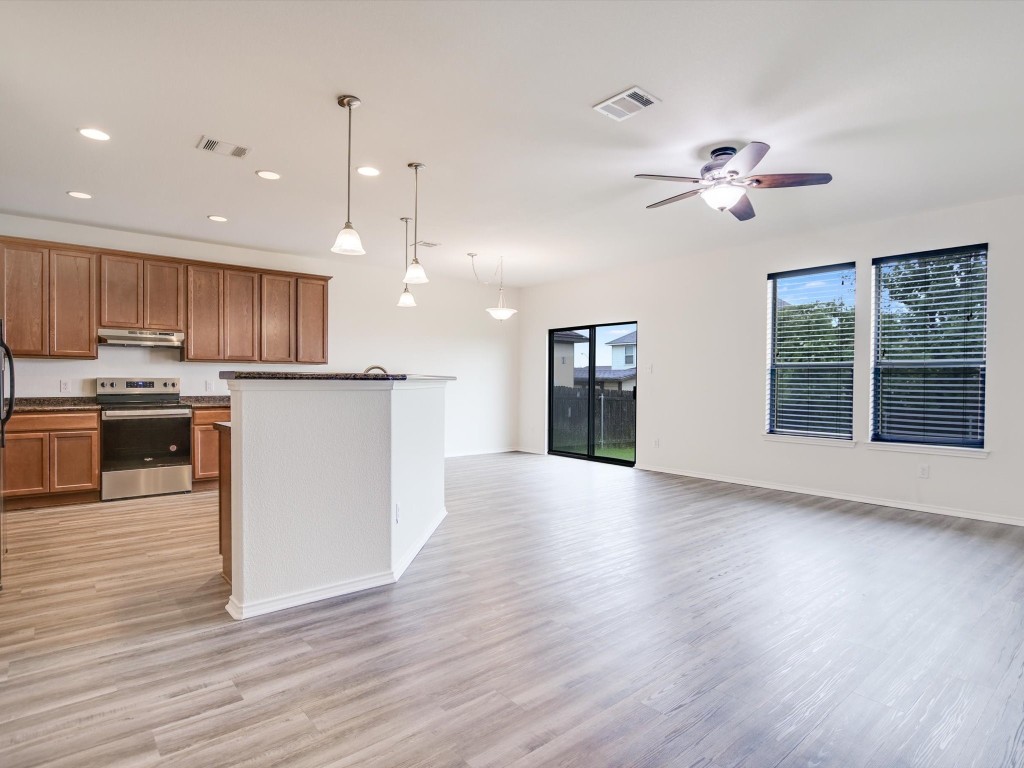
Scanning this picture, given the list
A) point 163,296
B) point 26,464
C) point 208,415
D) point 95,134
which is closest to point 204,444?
point 208,415

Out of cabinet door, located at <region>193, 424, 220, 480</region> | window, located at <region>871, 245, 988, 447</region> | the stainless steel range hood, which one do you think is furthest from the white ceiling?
cabinet door, located at <region>193, 424, 220, 480</region>

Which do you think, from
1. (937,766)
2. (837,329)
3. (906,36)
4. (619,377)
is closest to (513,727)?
(937,766)

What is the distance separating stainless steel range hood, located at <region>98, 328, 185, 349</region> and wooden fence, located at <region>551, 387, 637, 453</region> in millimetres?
5212

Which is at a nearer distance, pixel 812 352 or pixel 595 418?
pixel 812 352

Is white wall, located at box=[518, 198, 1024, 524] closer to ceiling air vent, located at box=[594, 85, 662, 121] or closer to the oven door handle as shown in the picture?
ceiling air vent, located at box=[594, 85, 662, 121]

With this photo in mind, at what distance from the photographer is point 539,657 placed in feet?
7.45

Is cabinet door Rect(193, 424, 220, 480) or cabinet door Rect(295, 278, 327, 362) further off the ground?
cabinet door Rect(295, 278, 327, 362)

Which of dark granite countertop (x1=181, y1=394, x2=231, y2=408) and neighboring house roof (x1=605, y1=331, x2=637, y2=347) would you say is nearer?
dark granite countertop (x1=181, y1=394, x2=231, y2=408)

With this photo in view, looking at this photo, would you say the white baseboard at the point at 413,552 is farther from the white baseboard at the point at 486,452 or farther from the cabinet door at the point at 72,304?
the cabinet door at the point at 72,304

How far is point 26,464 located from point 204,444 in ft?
4.57

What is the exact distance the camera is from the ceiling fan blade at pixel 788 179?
3242mm

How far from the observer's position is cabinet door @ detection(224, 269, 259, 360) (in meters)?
5.98

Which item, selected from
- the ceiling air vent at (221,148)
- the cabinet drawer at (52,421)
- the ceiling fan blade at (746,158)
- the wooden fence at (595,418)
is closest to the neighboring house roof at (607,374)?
the wooden fence at (595,418)

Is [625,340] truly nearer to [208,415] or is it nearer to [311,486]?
[208,415]
